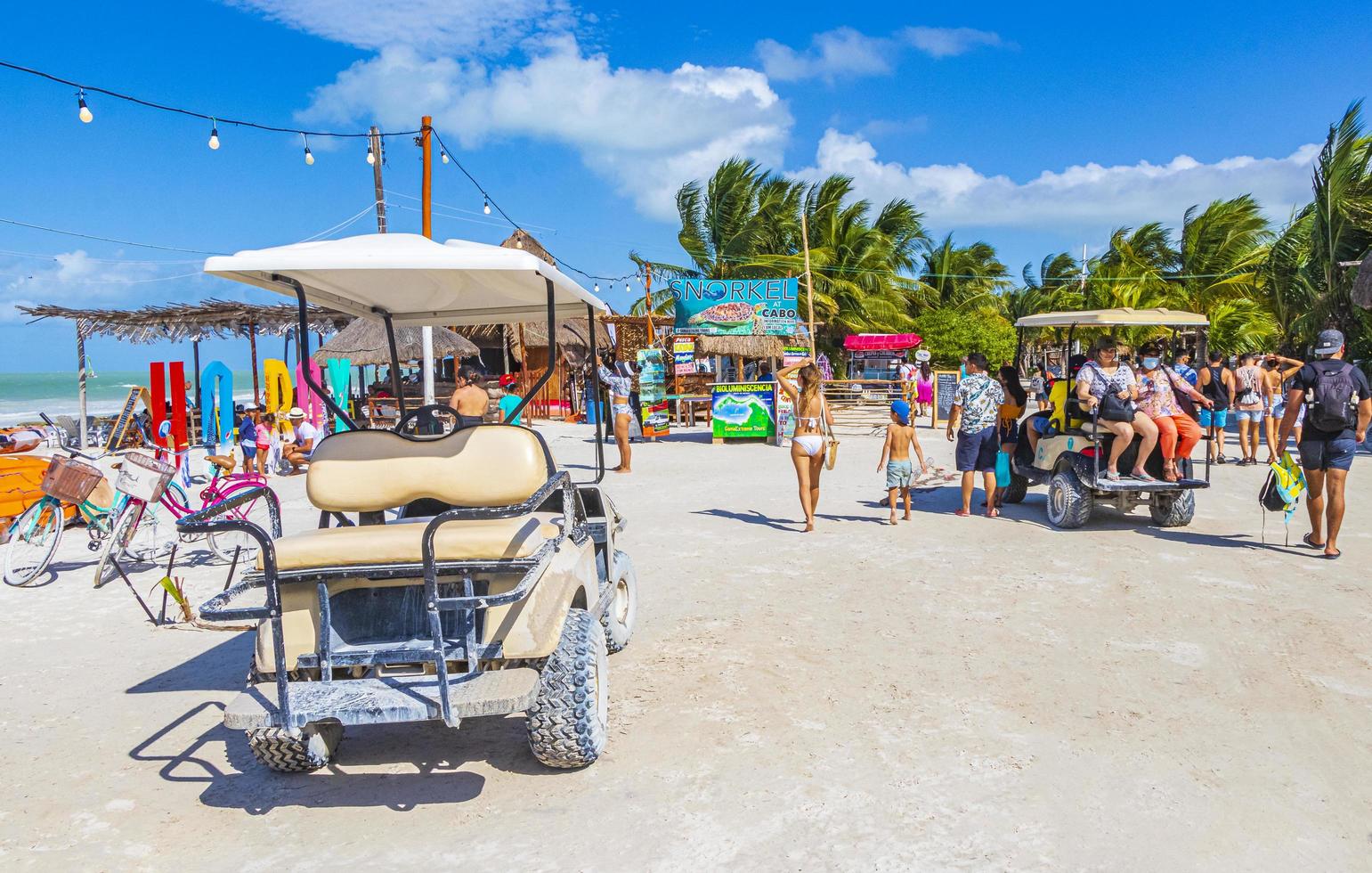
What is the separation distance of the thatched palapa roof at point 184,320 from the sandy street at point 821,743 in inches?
603

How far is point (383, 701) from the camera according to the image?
3.42 meters

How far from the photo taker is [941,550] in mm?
7855

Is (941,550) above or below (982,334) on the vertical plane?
below

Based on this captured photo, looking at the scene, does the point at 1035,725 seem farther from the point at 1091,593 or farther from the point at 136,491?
the point at 136,491

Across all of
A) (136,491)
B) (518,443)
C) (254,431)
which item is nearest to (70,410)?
(254,431)

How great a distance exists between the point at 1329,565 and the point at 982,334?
30625 millimetres

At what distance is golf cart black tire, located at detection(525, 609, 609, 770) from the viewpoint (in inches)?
141

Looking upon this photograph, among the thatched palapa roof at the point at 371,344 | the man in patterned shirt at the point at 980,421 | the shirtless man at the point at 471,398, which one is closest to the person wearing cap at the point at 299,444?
the thatched palapa roof at the point at 371,344

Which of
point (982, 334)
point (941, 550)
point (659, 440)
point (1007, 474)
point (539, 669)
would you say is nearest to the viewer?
point (539, 669)

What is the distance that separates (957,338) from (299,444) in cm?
2693

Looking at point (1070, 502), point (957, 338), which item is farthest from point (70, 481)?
point (957, 338)

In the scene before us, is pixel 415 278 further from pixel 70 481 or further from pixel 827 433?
pixel 827 433

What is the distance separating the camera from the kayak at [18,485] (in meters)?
8.91

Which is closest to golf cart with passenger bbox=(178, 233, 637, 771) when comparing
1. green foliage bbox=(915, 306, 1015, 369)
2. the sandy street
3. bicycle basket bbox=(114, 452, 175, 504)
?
the sandy street
